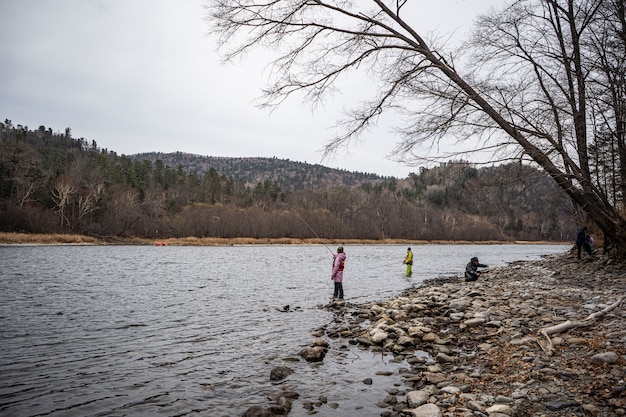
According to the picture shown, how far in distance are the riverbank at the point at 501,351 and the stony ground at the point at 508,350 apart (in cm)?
1

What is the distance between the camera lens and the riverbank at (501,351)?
15.8 feet

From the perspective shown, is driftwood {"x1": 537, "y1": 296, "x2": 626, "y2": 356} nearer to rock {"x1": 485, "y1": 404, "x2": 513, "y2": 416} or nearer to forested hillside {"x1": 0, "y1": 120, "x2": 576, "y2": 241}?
rock {"x1": 485, "y1": 404, "x2": 513, "y2": 416}

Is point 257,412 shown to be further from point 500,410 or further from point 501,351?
point 501,351

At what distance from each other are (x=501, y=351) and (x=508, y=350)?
5.0 inches

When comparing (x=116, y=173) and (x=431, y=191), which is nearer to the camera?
(x=116, y=173)

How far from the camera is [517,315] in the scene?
28.6 ft

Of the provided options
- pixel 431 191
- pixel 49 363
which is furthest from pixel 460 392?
pixel 431 191

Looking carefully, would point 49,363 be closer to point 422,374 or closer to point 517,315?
point 422,374

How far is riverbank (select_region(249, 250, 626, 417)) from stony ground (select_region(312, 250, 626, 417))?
0.05 feet

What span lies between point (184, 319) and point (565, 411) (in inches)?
416

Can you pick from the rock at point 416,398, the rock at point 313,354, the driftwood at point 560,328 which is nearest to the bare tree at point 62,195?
the rock at point 313,354

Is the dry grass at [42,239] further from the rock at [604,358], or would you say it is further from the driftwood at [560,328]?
the rock at [604,358]

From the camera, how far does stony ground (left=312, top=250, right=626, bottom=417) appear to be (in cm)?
481

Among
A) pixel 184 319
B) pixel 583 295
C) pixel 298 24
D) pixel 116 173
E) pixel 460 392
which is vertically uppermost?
pixel 116 173
